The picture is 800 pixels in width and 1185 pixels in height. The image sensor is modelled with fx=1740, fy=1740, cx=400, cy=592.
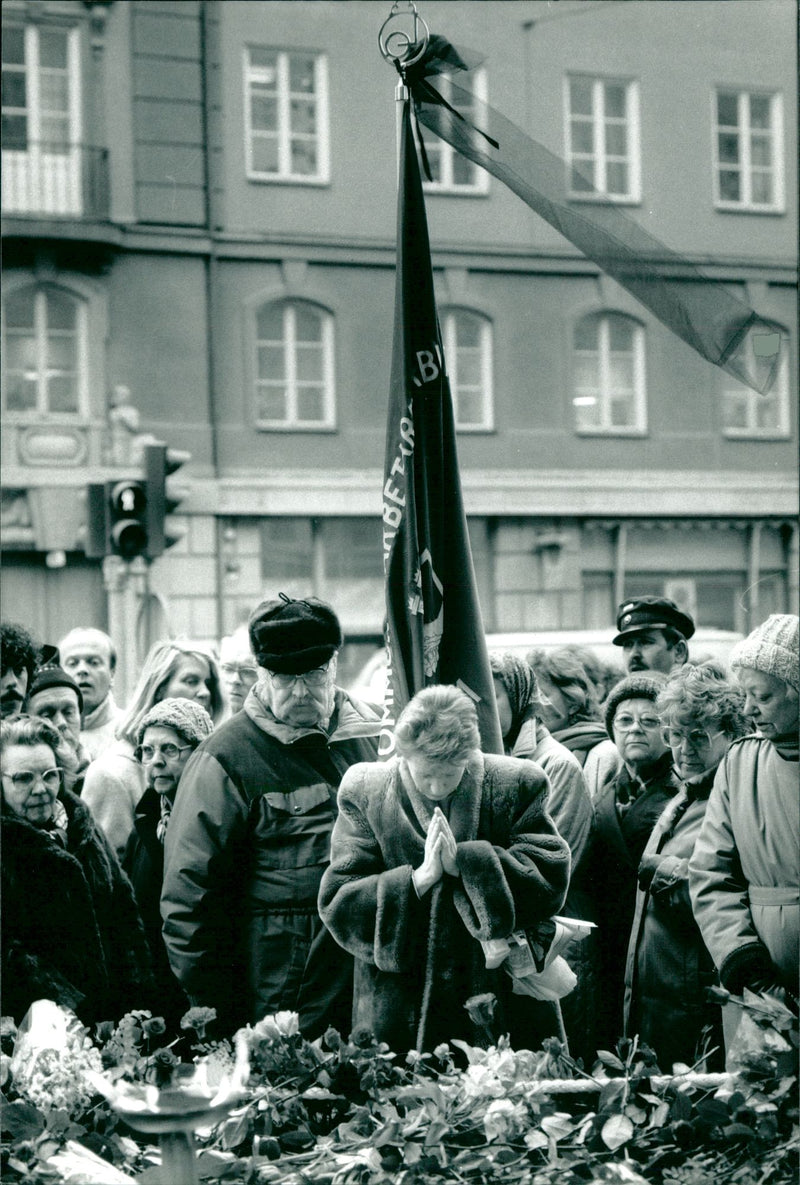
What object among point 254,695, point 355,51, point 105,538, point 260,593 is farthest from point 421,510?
point 355,51

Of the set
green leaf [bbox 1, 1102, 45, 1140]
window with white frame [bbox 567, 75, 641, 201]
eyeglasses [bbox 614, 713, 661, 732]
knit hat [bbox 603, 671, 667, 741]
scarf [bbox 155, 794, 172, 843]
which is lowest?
green leaf [bbox 1, 1102, 45, 1140]

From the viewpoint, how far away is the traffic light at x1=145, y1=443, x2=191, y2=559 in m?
8.17

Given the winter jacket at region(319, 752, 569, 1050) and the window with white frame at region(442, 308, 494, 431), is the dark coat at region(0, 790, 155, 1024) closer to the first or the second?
the winter jacket at region(319, 752, 569, 1050)

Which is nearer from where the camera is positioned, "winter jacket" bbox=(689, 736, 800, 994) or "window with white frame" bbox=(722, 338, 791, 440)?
"winter jacket" bbox=(689, 736, 800, 994)

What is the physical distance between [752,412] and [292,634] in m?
15.1

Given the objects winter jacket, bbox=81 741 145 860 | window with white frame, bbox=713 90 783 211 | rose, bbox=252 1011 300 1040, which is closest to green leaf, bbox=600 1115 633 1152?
rose, bbox=252 1011 300 1040

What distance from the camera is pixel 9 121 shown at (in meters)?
16.5

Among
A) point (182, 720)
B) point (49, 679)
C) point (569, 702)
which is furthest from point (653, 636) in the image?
point (49, 679)

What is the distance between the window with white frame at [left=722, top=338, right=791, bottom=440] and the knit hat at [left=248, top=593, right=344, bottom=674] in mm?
14380

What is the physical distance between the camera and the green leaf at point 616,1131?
2.83m

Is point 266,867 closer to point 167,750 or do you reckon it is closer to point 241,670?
point 167,750

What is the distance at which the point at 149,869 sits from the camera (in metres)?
4.63

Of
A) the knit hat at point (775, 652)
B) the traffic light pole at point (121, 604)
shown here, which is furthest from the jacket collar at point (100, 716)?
the traffic light pole at point (121, 604)

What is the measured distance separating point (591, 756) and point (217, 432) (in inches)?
485
